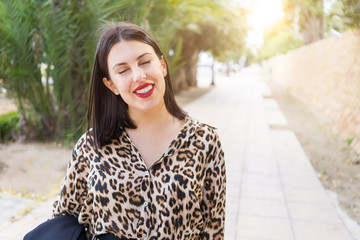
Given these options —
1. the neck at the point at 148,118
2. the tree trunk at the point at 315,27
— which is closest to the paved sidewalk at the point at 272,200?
the neck at the point at 148,118

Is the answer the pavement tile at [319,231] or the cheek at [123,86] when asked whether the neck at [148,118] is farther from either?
the pavement tile at [319,231]

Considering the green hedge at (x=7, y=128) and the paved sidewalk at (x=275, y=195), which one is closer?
the paved sidewalk at (x=275, y=195)

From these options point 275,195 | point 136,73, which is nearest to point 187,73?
point 275,195

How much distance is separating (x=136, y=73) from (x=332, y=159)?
6012 mm

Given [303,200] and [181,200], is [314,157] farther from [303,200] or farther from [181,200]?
[181,200]

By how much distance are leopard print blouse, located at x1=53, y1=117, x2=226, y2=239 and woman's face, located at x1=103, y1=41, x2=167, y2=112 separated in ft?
0.66

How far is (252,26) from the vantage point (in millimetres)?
16672

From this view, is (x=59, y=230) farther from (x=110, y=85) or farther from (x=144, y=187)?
(x=110, y=85)

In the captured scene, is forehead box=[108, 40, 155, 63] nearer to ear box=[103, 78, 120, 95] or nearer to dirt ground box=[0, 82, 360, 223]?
ear box=[103, 78, 120, 95]

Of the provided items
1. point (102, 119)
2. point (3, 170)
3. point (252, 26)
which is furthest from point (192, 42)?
point (102, 119)

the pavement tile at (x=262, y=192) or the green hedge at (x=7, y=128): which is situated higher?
the green hedge at (x=7, y=128)

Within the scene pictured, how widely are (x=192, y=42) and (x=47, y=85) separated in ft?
38.2

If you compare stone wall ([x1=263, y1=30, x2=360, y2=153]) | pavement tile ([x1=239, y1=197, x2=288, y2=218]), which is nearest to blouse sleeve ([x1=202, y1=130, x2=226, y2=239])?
pavement tile ([x1=239, y1=197, x2=288, y2=218])

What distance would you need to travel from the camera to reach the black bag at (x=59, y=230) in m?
1.55
